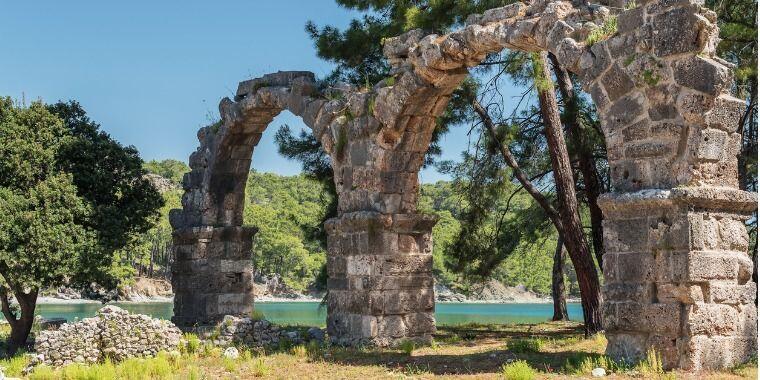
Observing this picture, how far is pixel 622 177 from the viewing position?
27.4 ft

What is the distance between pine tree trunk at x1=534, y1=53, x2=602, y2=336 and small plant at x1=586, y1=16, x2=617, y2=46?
403cm

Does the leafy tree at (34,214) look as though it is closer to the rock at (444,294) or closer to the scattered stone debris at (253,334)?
the scattered stone debris at (253,334)

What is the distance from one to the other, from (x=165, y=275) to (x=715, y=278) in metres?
54.7

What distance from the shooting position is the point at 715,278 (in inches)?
306

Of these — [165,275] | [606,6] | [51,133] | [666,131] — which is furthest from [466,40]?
[165,275]

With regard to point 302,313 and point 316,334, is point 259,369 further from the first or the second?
point 302,313

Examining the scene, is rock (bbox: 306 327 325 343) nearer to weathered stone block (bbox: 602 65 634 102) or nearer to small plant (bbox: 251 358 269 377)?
small plant (bbox: 251 358 269 377)

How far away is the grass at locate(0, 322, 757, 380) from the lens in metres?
7.95

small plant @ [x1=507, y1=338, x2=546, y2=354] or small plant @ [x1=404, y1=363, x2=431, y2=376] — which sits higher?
small plant @ [x1=507, y1=338, x2=546, y2=354]

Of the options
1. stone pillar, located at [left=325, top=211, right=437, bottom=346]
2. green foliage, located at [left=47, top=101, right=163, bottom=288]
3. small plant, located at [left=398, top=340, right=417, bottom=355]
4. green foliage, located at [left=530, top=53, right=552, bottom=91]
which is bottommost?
small plant, located at [left=398, top=340, right=417, bottom=355]

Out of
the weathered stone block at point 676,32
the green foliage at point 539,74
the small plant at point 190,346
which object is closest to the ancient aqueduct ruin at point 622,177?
the weathered stone block at point 676,32

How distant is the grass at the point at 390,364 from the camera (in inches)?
313

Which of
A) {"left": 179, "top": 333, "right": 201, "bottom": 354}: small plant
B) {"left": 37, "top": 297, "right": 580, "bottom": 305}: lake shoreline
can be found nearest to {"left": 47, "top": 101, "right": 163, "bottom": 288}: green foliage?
{"left": 179, "top": 333, "right": 201, "bottom": 354}: small plant

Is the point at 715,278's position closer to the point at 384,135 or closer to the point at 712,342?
the point at 712,342
